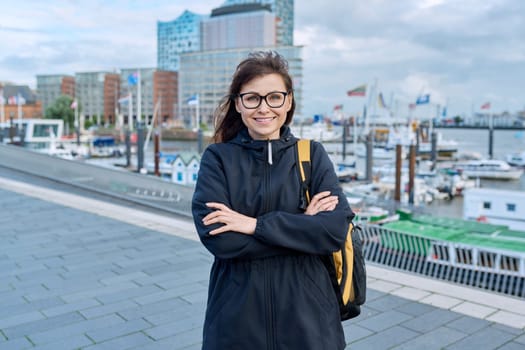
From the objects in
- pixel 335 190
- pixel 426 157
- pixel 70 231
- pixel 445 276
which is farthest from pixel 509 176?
pixel 335 190

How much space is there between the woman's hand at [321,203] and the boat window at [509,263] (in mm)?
11980

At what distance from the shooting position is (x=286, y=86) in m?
2.09

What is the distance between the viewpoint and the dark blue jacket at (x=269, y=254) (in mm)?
1848

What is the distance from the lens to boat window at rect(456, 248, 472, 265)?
42.9 ft

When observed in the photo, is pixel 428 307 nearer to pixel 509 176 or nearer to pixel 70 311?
pixel 70 311

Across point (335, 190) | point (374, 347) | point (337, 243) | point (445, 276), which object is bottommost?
point (445, 276)

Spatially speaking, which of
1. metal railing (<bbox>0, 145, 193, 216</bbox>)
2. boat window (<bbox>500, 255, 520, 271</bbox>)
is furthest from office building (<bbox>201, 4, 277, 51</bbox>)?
boat window (<bbox>500, 255, 520, 271</bbox>)

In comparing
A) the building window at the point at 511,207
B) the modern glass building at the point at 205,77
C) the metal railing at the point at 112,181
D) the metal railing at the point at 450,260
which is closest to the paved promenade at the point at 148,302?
the metal railing at the point at 112,181

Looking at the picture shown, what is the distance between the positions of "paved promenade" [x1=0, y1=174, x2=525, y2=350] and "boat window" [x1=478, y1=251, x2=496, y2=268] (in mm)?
8221

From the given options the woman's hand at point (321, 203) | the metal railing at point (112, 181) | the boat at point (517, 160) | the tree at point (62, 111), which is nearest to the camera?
the woman's hand at point (321, 203)

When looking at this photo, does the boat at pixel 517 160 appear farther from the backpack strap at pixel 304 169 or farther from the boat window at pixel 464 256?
the backpack strap at pixel 304 169

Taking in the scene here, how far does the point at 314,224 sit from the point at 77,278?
13.5ft

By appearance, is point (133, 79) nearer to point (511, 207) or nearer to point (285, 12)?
point (511, 207)

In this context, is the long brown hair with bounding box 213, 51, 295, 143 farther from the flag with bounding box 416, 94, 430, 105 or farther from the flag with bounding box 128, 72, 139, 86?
the flag with bounding box 416, 94, 430, 105
